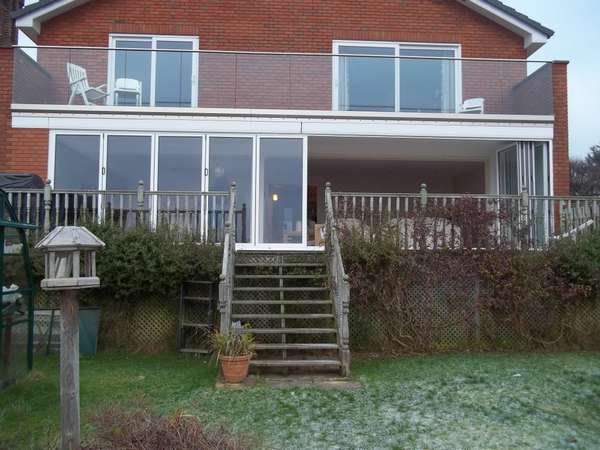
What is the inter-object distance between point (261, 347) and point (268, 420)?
81.3 inches

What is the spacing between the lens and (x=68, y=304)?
4285 millimetres

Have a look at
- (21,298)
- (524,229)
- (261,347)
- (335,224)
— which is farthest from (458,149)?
(21,298)

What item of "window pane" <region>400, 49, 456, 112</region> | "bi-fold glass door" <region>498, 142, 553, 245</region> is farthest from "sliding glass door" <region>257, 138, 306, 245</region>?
"bi-fold glass door" <region>498, 142, 553, 245</region>

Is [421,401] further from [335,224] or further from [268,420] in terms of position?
[335,224]

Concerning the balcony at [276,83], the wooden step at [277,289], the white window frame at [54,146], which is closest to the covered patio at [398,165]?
the balcony at [276,83]

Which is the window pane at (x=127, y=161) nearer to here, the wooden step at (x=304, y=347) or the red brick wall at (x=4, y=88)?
the red brick wall at (x=4, y=88)

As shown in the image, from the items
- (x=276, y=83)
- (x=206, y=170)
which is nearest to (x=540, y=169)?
(x=276, y=83)

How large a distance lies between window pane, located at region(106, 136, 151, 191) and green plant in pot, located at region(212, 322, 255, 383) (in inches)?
201

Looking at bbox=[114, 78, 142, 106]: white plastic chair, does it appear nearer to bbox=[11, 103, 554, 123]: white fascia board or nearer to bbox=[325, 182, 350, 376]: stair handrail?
bbox=[11, 103, 554, 123]: white fascia board

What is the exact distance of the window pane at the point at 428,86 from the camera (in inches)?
462

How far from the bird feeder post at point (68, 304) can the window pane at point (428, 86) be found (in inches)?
349

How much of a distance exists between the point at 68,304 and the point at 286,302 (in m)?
4.39

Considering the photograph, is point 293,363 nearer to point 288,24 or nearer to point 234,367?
point 234,367

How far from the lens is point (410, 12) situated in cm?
1370
